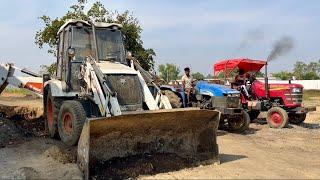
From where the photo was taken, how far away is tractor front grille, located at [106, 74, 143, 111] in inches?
356

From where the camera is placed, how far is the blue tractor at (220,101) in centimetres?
1230

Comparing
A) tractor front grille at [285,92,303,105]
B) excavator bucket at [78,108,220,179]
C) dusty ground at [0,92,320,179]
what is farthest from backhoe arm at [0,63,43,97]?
tractor front grille at [285,92,303,105]

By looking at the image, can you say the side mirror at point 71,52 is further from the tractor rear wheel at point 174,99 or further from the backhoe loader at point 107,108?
the tractor rear wheel at point 174,99

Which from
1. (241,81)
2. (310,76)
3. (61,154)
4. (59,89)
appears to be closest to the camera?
(61,154)

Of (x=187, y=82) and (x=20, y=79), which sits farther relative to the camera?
(x=187, y=82)

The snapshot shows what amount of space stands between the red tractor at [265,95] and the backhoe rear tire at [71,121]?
267 inches

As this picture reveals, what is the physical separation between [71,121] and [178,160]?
244cm

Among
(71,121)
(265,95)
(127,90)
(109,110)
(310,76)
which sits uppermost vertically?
(310,76)

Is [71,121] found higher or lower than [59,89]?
lower

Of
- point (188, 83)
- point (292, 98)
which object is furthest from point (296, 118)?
point (188, 83)

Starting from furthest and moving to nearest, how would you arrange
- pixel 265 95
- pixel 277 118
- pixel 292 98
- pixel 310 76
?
pixel 310 76, pixel 265 95, pixel 292 98, pixel 277 118

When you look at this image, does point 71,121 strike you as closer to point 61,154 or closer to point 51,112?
point 61,154

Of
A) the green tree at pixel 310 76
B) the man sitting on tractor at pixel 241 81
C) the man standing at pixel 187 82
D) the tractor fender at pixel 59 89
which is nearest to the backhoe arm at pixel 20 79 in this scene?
the tractor fender at pixel 59 89

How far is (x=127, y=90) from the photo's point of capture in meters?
9.19
